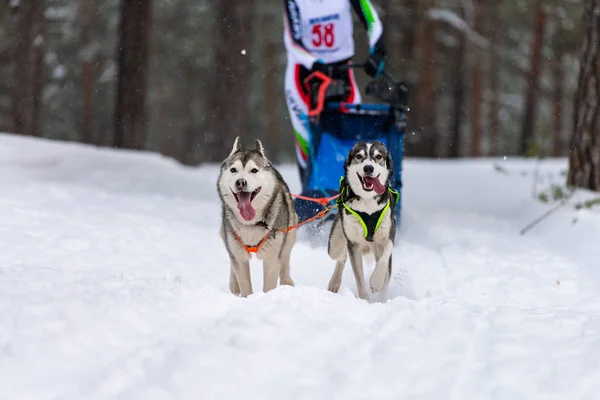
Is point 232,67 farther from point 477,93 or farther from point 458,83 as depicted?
point 477,93

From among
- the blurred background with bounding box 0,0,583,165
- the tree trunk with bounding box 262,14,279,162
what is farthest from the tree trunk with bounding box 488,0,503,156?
the tree trunk with bounding box 262,14,279,162

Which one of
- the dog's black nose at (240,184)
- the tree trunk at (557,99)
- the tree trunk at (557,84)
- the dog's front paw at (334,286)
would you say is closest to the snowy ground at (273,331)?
the dog's front paw at (334,286)

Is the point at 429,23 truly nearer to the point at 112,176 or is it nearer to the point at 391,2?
the point at 391,2

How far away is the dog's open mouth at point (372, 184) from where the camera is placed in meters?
3.87

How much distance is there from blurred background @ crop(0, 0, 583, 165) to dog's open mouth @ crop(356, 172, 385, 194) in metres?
4.39

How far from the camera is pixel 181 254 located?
17.9 feet

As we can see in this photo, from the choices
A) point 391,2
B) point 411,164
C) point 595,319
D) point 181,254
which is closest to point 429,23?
point 391,2

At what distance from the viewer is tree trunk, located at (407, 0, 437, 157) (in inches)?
628

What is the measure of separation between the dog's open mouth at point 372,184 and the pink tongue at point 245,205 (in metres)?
0.72

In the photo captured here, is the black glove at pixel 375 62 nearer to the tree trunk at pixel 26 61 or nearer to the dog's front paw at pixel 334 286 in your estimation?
A: the dog's front paw at pixel 334 286

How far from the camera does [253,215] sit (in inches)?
147

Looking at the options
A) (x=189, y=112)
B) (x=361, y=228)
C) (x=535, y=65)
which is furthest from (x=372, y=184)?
(x=189, y=112)

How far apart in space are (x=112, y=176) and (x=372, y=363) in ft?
21.2

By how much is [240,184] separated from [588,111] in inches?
205
